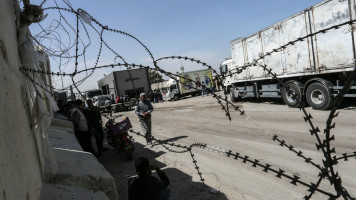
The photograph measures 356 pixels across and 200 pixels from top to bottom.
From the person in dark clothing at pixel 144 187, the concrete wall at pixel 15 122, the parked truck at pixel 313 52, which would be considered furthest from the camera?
the parked truck at pixel 313 52

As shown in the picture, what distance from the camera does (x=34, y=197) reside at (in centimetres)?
252

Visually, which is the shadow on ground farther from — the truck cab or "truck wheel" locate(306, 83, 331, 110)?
the truck cab

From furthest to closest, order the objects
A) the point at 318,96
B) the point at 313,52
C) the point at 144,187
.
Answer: the point at 318,96 < the point at 313,52 < the point at 144,187

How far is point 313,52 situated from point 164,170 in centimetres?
816

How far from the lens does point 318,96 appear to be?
10.9 m

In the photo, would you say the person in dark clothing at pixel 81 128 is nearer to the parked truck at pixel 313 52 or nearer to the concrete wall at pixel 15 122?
the concrete wall at pixel 15 122

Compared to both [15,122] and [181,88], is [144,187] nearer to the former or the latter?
[15,122]

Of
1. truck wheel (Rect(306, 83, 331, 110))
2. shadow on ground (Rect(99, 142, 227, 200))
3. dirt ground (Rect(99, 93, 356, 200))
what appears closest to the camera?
dirt ground (Rect(99, 93, 356, 200))

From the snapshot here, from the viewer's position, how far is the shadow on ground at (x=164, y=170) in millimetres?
4410

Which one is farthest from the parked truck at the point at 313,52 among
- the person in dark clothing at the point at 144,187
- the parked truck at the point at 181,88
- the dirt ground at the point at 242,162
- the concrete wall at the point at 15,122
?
the parked truck at the point at 181,88

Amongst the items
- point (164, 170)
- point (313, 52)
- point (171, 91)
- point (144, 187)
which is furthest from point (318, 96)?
point (171, 91)

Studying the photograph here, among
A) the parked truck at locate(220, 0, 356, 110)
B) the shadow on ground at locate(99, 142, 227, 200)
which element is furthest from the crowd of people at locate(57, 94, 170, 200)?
the parked truck at locate(220, 0, 356, 110)

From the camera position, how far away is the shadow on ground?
441cm

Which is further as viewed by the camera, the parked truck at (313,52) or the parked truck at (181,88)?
the parked truck at (181,88)
